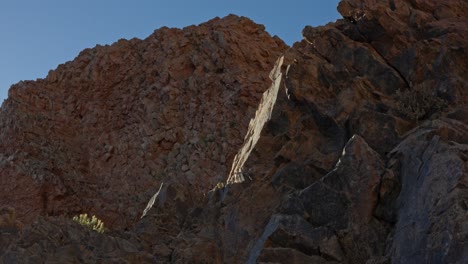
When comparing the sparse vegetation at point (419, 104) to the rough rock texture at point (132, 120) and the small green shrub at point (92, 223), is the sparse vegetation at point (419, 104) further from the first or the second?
the rough rock texture at point (132, 120)

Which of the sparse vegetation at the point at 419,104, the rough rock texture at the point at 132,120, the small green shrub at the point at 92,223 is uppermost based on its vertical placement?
the rough rock texture at the point at 132,120

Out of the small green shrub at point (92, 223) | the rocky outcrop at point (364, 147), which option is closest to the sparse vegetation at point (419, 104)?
the rocky outcrop at point (364, 147)

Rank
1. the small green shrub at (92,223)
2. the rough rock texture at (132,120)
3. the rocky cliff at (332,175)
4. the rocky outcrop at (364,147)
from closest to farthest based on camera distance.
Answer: the rocky outcrop at (364,147) → the rocky cliff at (332,175) → the small green shrub at (92,223) → the rough rock texture at (132,120)

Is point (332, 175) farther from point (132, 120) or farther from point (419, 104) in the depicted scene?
point (132, 120)

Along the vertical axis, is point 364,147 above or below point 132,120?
below

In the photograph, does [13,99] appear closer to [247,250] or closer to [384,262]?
[247,250]

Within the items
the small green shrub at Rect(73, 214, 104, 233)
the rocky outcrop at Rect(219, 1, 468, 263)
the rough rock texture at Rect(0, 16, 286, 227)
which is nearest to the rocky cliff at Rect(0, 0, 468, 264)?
the rocky outcrop at Rect(219, 1, 468, 263)

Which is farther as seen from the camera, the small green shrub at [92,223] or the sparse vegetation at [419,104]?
the small green shrub at [92,223]

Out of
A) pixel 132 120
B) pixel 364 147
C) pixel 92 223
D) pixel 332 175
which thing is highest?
pixel 132 120

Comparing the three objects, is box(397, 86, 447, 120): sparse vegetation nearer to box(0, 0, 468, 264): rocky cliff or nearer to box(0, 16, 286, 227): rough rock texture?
box(0, 0, 468, 264): rocky cliff

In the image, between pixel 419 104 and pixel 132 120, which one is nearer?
pixel 419 104

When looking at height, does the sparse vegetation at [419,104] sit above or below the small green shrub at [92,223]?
above

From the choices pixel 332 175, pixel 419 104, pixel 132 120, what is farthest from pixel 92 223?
pixel 132 120

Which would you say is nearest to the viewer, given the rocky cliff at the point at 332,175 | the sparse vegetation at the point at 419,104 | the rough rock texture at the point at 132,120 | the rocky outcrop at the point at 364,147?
the rocky outcrop at the point at 364,147
